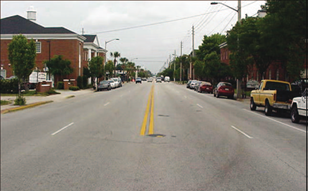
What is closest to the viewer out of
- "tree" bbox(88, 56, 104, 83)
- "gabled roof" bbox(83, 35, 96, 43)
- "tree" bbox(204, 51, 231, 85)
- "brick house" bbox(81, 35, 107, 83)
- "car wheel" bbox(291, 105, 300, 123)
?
"car wheel" bbox(291, 105, 300, 123)

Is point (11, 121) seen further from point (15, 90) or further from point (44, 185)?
point (15, 90)

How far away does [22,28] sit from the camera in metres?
56.0

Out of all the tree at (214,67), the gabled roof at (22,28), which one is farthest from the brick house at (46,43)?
the tree at (214,67)

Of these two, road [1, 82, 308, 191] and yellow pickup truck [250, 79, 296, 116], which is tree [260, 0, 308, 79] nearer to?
yellow pickup truck [250, 79, 296, 116]

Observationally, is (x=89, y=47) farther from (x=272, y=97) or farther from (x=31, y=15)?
(x=272, y=97)

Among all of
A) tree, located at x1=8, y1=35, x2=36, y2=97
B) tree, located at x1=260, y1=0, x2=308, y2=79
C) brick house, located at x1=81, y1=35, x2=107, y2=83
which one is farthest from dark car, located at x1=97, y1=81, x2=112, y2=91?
tree, located at x1=260, y1=0, x2=308, y2=79

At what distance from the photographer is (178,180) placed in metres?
6.66

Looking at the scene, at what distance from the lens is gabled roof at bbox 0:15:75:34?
181 ft

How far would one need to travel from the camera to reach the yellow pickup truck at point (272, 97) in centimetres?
1795

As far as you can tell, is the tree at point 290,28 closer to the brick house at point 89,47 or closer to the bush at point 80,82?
the bush at point 80,82

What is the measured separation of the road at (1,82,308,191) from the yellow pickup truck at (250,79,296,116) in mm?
3513

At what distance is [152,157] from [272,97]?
38.8 ft

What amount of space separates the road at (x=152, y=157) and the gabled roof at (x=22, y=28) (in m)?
43.7

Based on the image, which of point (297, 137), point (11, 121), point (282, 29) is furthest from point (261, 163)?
point (282, 29)
